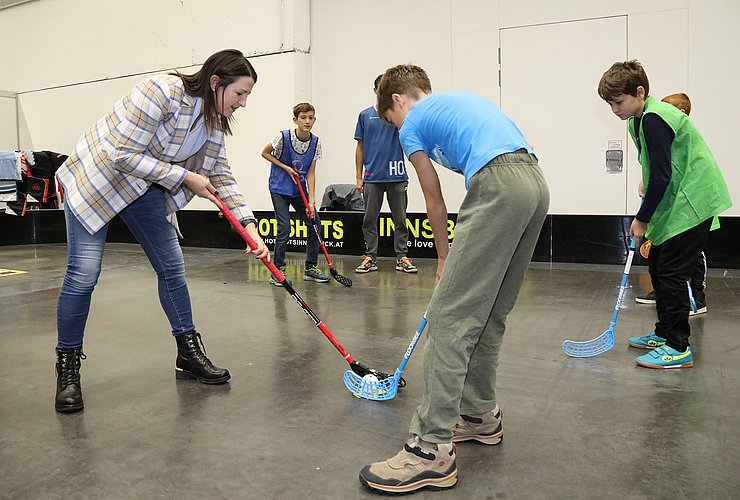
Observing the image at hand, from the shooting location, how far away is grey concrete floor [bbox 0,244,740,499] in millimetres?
1805

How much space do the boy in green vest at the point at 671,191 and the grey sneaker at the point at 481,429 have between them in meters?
1.14

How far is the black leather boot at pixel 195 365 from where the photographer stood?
2684 millimetres

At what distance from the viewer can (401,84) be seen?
6.50ft

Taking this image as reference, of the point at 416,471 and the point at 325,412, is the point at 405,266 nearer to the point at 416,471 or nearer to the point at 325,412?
the point at 325,412

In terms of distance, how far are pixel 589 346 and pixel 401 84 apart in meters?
1.74

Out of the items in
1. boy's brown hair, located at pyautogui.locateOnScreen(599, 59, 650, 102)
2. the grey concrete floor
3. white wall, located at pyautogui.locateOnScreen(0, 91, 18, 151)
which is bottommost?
the grey concrete floor

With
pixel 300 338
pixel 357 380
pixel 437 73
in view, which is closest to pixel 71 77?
pixel 437 73

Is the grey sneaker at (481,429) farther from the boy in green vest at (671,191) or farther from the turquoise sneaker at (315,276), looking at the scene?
the turquoise sneaker at (315,276)

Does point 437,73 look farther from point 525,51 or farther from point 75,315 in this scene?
point 75,315

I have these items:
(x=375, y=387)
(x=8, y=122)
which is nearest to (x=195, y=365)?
(x=375, y=387)

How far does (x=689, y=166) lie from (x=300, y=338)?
201 centimetres

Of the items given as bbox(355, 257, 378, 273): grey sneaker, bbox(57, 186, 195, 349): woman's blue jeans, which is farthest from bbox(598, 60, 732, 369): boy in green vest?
bbox(355, 257, 378, 273): grey sneaker

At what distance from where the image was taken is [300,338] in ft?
11.3

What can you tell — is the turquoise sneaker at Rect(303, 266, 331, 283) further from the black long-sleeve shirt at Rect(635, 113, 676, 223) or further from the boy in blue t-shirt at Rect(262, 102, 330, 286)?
the black long-sleeve shirt at Rect(635, 113, 676, 223)
